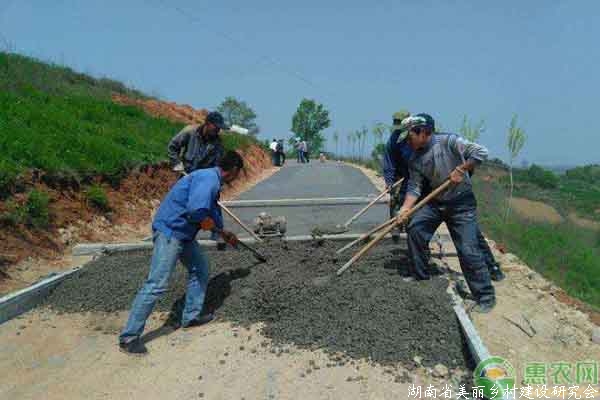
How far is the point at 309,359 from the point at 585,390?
181 centimetres

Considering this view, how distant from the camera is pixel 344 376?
288 cm

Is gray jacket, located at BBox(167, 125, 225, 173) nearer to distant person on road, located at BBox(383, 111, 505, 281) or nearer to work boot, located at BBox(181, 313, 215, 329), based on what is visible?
work boot, located at BBox(181, 313, 215, 329)

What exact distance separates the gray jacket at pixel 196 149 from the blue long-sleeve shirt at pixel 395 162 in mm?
2037

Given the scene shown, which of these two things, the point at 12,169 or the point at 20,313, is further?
the point at 12,169

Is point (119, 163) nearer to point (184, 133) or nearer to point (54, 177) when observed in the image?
point (54, 177)

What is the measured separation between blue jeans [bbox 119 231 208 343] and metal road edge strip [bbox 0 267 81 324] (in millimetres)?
1286

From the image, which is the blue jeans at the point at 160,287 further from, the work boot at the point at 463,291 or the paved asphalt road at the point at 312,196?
the paved asphalt road at the point at 312,196

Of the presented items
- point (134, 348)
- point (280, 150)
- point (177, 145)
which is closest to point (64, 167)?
point (177, 145)

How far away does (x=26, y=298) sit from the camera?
4090 millimetres

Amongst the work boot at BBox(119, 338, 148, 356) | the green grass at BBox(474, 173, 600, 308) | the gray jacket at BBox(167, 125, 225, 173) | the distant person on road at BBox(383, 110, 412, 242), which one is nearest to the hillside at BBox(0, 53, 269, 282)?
the gray jacket at BBox(167, 125, 225, 173)

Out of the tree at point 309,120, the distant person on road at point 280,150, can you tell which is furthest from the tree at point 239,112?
the distant person on road at point 280,150

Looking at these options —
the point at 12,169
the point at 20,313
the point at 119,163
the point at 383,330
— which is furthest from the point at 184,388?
the point at 119,163

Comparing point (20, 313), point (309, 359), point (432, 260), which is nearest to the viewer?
point (309, 359)

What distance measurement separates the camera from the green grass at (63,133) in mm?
6520
